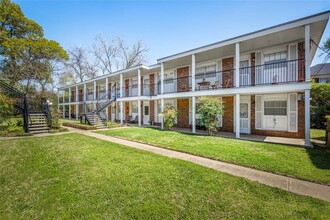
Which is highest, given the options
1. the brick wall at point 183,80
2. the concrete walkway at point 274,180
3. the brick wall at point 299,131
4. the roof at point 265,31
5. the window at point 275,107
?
the roof at point 265,31

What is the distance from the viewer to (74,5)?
1057 cm

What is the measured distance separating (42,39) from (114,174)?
990 inches

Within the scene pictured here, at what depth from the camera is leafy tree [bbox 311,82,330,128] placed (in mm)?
13017

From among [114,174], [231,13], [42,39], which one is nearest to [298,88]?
[231,13]

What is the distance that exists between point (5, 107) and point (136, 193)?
12.2m

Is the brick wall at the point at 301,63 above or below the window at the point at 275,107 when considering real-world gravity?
above

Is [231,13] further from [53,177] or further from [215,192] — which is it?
[53,177]

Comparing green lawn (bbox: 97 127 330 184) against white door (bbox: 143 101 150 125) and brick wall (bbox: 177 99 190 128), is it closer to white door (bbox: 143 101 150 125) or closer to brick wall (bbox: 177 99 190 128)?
brick wall (bbox: 177 99 190 128)

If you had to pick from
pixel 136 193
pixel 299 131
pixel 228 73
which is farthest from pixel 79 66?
pixel 299 131

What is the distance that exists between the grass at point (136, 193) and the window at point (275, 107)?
819cm

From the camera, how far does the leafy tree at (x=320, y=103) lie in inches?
512

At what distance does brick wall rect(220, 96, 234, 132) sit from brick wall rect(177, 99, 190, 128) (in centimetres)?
327

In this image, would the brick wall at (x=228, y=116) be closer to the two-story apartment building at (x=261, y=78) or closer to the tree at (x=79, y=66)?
the two-story apartment building at (x=261, y=78)

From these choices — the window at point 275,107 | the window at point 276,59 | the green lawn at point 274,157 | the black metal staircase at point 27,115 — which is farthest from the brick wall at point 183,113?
the black metal staircase at point 27,115
